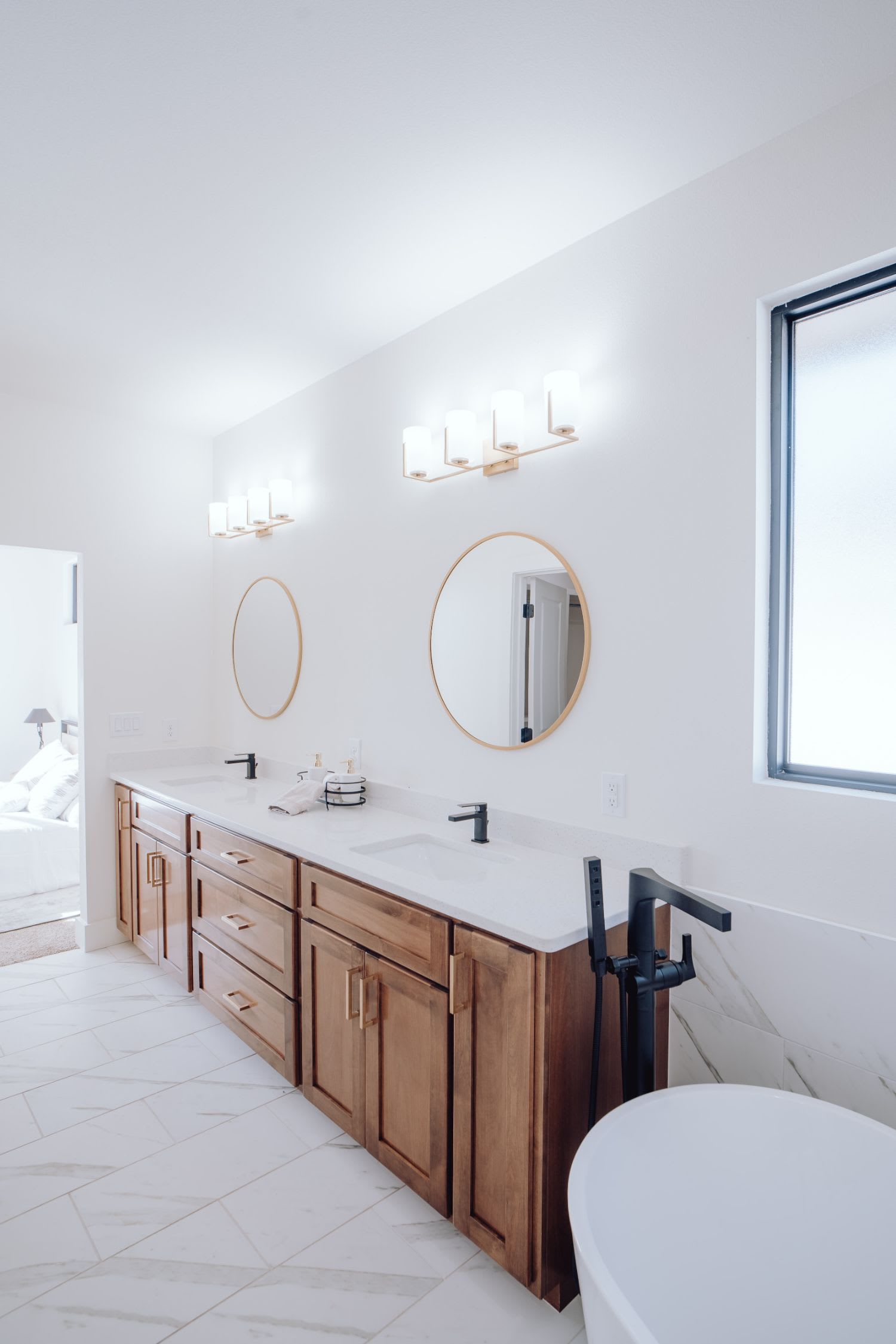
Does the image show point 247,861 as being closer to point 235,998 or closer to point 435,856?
point 235,998

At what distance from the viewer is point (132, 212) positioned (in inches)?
79.8

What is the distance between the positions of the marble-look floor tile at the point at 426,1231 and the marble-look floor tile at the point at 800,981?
0.79 metres

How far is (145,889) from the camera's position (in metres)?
3.35

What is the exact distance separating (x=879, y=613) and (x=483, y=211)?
145 cm

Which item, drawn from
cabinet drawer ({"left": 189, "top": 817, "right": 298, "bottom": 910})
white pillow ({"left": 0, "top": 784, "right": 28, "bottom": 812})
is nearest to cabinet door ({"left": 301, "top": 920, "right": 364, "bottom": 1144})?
cabinet drawer ({"left": 189, "top": 817, "right": 298, "bottom": 910})

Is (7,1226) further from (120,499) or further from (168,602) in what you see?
(120,499)

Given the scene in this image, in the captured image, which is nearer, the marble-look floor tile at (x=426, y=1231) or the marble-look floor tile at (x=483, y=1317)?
the marble-look floor tile at (x=483, y=1317)

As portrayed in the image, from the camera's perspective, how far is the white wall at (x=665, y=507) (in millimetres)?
1622

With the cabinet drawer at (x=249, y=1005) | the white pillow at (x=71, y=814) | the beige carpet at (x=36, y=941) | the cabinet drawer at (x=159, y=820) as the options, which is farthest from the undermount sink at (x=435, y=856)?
the white pillow at (x=71, y=814)

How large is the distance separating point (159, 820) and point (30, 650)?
3.69 metres

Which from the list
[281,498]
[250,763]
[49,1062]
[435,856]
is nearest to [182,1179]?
[49,1062]

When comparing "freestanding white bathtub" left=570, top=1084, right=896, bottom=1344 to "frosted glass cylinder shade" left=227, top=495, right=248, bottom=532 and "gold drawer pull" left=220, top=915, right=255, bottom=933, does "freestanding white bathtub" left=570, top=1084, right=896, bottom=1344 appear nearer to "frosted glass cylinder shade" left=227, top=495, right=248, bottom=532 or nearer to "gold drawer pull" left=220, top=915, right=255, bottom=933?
"gold drawer pull" left=220, top=915, right=255, bottom=933

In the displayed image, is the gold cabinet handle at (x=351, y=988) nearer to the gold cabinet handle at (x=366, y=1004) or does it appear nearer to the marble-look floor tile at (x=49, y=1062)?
the gold cabinet handle at (x=366, y=1004)

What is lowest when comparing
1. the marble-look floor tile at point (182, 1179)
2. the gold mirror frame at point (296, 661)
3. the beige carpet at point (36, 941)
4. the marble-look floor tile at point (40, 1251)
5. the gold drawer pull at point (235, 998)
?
the beige carpet at point (36, 941)
